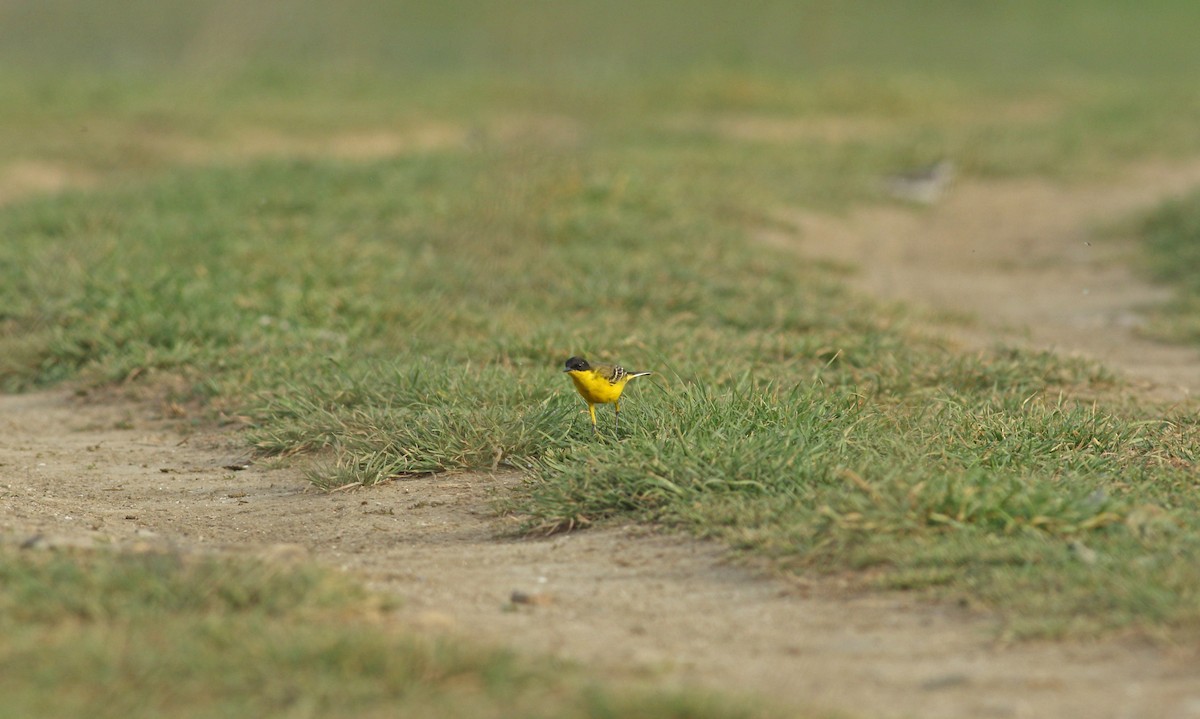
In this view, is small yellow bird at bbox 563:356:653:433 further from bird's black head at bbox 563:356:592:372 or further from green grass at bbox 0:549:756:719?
green grass at bbox 0:549:756:719

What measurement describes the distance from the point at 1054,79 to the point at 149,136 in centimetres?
1337

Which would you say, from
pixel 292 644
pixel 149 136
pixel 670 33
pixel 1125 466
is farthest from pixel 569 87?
pixel 292 644

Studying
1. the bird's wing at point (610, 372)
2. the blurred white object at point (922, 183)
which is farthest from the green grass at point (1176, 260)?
the bird's wing at point (610, 372)

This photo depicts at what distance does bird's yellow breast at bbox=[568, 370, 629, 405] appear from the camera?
4.49m

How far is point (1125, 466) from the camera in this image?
436 centimetres

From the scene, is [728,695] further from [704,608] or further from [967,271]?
[967,271]

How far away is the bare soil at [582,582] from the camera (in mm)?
2932

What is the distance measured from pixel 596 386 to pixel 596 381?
20 millimetres

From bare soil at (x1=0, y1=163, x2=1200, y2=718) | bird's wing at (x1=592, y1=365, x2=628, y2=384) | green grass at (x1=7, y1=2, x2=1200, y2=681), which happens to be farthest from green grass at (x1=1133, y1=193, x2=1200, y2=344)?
bird's wing at (x1=592, y1=365, x2=628, y2=384)

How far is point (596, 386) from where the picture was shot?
4.53m

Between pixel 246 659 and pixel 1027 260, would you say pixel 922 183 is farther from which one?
pixel 246 659

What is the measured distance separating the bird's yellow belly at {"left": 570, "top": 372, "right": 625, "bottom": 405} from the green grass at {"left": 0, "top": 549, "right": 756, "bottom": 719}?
1371 mm

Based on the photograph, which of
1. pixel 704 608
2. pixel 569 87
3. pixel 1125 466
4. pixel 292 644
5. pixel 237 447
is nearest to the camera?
pixel 292 644

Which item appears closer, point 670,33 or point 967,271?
point 967,271
